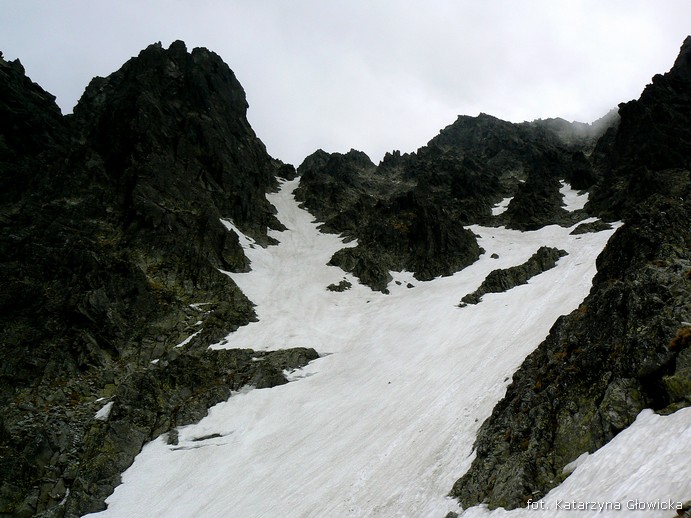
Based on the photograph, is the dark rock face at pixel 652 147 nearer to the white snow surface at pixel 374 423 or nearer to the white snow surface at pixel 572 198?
the white snow surface at pixel 572 198

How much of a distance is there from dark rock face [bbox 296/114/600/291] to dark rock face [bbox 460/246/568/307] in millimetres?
13390

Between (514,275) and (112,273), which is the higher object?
(112,273)

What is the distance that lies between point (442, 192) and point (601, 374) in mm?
91094

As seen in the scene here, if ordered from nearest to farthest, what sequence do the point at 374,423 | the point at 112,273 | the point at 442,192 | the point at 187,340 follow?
the point at 374,423, the point at 187,340, the point at 112,273, the point at 442,192

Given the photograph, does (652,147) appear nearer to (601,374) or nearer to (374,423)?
(374,423)

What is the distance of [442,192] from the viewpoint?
9988 cm

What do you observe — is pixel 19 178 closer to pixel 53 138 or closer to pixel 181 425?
pixel 53 138

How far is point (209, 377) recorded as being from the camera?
3466 cm

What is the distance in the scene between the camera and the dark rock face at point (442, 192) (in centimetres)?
6581

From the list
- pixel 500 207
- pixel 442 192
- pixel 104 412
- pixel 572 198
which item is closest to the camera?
pixel 104 412

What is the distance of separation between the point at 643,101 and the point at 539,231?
37677 mm

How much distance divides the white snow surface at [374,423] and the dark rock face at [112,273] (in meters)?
3.12

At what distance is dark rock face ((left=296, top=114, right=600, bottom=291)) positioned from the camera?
216ft

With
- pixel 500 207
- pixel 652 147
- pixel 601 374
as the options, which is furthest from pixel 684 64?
pixel 601 374
